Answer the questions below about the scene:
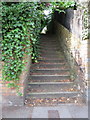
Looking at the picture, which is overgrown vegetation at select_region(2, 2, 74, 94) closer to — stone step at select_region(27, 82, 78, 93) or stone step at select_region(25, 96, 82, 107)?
stone step at select_region(25, 96, 82, 107)

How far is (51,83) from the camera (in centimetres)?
418

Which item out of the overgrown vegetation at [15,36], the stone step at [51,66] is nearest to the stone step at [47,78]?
the stone step at [51,66]

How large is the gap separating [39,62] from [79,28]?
1919 millimetres

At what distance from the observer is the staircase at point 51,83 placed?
382 centimetres

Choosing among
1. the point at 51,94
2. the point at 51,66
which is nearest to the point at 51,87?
the point at 51,94

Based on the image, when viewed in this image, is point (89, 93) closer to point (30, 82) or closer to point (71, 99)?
point (71, 99)

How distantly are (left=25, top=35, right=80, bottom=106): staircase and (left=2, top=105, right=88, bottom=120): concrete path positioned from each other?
0.26 m

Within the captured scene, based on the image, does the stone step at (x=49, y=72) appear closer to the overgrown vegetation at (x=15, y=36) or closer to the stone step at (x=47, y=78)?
the stone step at (x=47, y=78)

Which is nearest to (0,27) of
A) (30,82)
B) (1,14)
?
(1,14)

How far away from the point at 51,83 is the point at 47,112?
1082mm

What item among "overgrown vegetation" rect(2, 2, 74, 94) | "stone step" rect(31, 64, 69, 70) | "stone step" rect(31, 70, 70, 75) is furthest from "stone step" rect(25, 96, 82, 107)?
"stone step" rect(31, 64, 69, 70)

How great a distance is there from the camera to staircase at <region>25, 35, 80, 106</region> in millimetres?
3820

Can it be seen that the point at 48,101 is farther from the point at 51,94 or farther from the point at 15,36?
the point at 15,36

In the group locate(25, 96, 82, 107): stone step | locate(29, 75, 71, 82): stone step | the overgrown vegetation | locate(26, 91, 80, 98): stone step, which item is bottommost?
locate(25, 96, 82, 107): stone step
